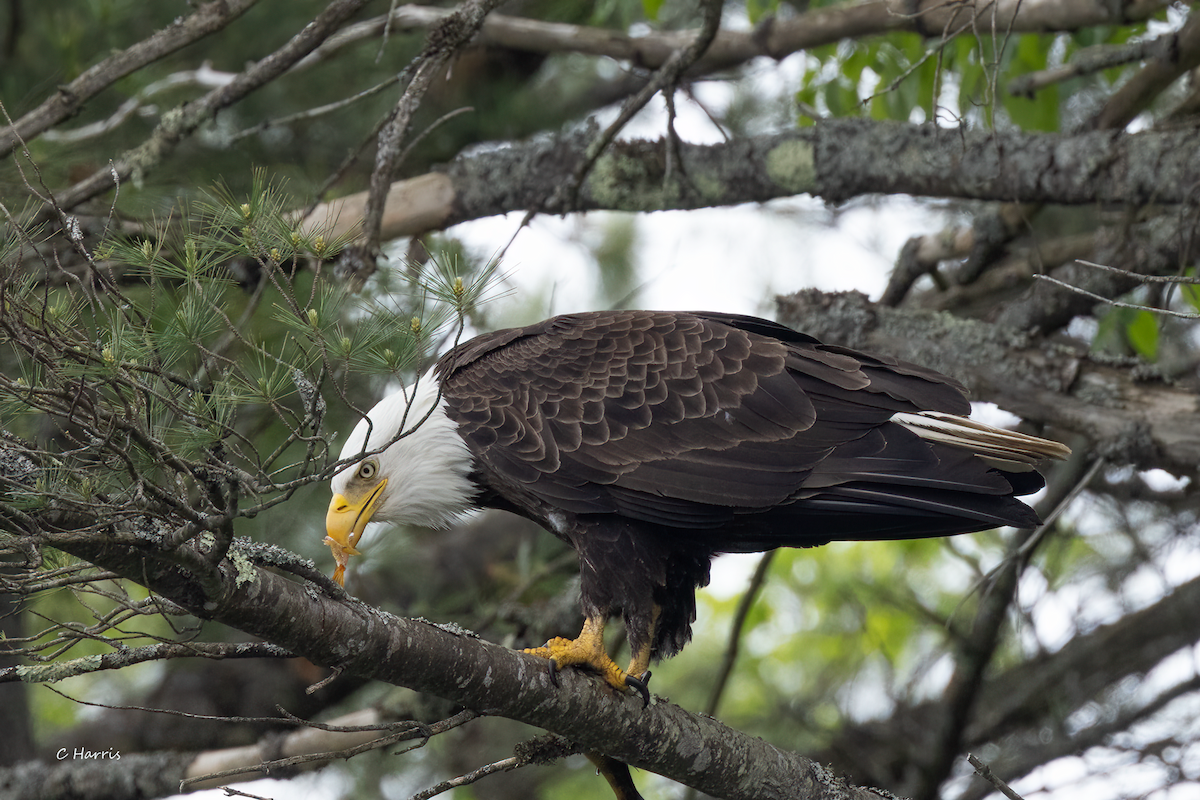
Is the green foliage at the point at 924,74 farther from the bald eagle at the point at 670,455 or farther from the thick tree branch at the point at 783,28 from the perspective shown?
the bald eagle at the point at 670,455

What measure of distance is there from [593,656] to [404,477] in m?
0.87

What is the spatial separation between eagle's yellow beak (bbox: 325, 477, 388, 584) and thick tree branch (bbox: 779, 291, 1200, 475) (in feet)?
5.95

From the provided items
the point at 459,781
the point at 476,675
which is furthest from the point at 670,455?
the point at 459,781

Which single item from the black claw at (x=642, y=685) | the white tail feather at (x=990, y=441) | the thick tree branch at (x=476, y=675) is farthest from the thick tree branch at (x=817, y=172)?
the thick tree branch at (x=476, y=675)

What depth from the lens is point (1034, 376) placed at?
3.79m

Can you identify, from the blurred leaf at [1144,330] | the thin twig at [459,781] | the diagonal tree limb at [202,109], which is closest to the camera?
the thin twig at [459,781]

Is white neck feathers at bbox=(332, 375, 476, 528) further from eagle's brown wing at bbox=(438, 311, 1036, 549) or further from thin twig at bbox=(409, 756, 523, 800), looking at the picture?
thin twig at bbox=(409, 756, 523, 800)

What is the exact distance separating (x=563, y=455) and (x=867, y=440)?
846 millimetres

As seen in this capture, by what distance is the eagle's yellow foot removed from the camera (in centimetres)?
269

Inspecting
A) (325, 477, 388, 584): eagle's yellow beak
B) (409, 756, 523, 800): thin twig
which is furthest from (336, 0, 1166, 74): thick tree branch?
(409, 756, 523, 800): thin twig

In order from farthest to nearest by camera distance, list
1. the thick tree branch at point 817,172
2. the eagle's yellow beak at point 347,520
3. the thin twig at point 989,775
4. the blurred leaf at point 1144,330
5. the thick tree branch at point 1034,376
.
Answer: the blurred leaf at point 1144,330
the thick tree branch at point 817,172
the thick tree branch at point 1034,376
the eagle's yellow beak at point 347,520
the thin twig at point 989,775

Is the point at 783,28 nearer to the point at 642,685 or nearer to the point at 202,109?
the point at 202,109

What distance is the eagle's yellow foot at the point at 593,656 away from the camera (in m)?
2.69

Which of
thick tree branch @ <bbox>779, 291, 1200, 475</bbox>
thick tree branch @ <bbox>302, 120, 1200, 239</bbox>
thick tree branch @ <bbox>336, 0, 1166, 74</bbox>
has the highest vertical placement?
thick tree branch @ <bbox>336, 0, 1166, 74</bbox>
